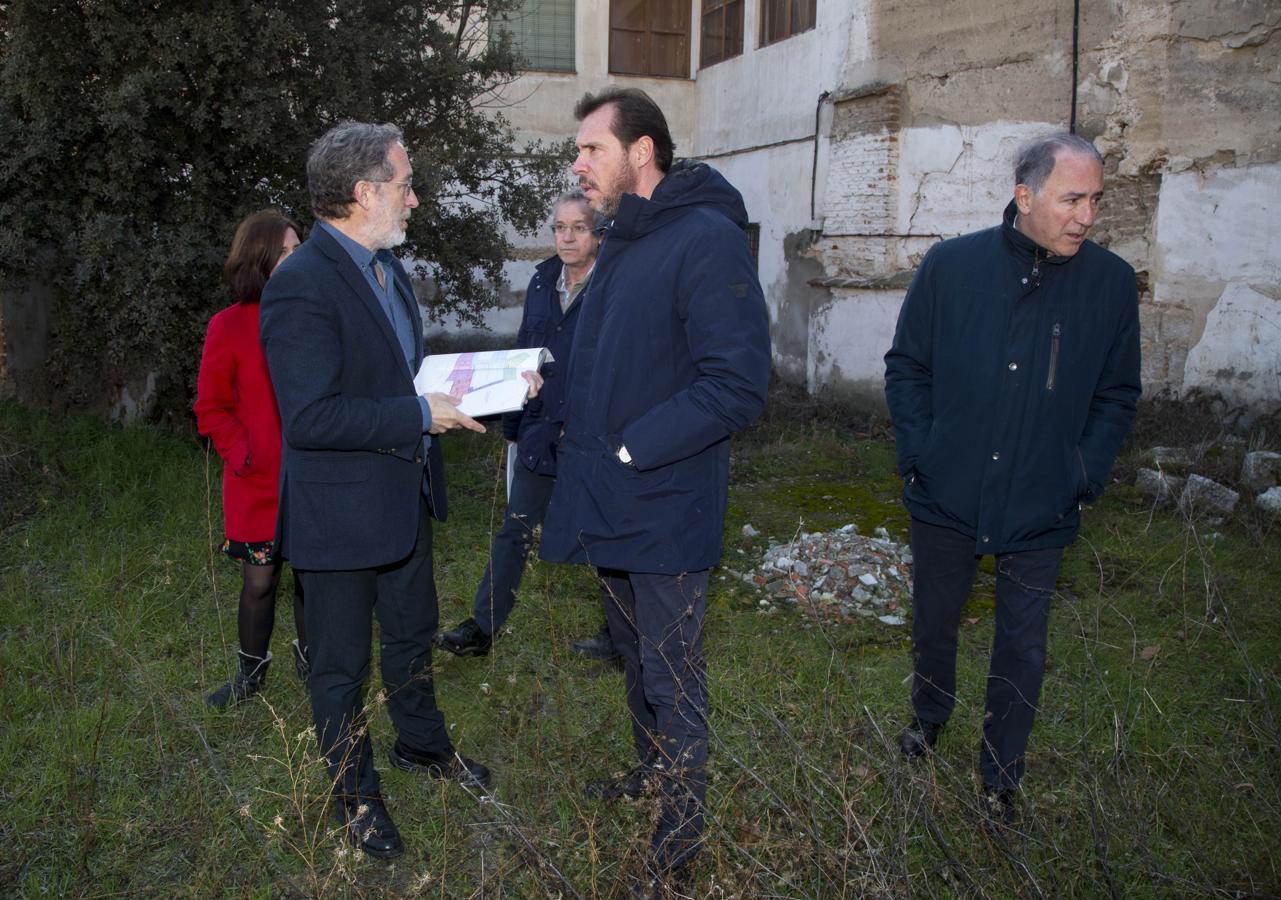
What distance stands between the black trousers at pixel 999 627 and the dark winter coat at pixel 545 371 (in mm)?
1411

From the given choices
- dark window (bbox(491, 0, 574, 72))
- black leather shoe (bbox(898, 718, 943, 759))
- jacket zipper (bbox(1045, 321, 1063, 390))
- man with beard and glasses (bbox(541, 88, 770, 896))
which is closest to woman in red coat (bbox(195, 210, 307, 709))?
man with beard and glasses (bbox(541, 88, 770, 896))

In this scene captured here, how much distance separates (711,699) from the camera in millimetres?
4332

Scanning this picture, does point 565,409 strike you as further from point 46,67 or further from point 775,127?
point 775,127

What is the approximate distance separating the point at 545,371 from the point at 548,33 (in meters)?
13.4

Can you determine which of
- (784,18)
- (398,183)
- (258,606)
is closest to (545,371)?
(398,183)

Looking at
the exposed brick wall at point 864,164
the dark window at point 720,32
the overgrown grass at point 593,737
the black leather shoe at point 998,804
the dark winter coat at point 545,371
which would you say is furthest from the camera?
the dark window at point 720,32

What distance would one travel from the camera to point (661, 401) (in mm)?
2982

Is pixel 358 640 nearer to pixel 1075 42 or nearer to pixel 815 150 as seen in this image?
pixel 1075 42

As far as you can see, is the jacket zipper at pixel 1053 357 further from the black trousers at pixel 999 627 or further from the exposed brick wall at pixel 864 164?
the exposed brick wall at pixel 864 164

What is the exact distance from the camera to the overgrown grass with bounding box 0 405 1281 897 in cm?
267

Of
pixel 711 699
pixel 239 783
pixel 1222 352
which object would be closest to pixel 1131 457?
pixel 1222 352

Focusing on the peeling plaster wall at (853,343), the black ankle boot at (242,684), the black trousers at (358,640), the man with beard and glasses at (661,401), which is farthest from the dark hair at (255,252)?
the peeling plaster wall at (853,343)

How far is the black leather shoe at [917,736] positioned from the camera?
146 inches

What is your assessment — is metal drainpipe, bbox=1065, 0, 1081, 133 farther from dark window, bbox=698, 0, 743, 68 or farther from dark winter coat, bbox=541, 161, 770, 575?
dark winter coat, bbox=541, 161, 770, 575
